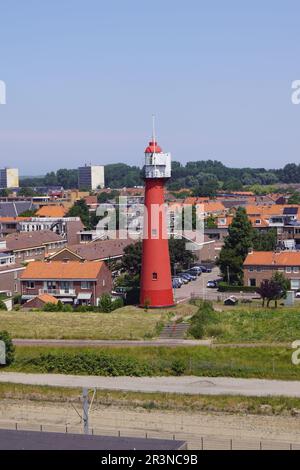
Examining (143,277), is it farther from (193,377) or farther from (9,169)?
(9,169)

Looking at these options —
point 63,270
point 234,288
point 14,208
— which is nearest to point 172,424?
point 63,270

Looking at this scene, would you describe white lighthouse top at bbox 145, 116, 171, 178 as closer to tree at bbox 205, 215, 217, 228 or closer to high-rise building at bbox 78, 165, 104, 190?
tree at bbox 205, 215, 217, 228

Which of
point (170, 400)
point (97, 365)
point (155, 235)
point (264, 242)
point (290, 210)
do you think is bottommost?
point (170, 400)

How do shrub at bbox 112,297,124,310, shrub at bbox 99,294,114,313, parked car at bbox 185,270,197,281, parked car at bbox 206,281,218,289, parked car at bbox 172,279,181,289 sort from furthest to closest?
parked car at bbox 185,270,197,281 < parked car at bbox 206,281,218,289 < parked car at bbox 172,279,181,289 < shrub at bbox 112,297,124,310 < shrub at bbox 99,294,114,313

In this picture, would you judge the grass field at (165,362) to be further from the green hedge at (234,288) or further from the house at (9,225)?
the house at (9,225)

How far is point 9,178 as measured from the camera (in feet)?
483

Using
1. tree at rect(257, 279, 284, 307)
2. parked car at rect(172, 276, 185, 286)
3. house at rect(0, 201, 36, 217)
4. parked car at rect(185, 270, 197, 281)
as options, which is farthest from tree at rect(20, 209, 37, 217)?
tree at rect(257, 279, 284, 307)

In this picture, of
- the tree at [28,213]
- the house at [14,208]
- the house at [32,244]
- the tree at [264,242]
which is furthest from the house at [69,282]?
the house at [14,208]

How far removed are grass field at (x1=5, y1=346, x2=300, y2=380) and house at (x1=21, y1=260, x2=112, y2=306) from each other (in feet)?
29.3

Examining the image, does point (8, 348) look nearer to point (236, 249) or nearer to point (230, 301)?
point (230, 301)

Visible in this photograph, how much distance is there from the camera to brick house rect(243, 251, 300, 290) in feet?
120

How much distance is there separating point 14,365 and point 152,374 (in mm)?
4329

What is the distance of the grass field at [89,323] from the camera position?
87.4 feet

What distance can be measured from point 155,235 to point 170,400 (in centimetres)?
932
